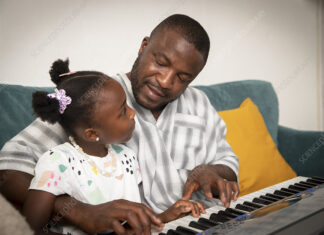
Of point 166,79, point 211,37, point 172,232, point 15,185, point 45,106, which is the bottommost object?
point 15,185

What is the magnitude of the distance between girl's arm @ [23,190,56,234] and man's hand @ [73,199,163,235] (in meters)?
0.10

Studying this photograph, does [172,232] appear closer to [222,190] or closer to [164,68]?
[222,190]

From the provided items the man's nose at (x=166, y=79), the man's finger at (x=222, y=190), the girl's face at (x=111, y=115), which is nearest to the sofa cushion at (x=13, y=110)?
the girl's face at (x=111, y=115)

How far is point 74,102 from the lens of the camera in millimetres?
1113

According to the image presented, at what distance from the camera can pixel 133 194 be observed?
4.01 ft

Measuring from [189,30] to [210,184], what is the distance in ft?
2.02

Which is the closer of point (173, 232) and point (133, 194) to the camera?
point (173, 232)

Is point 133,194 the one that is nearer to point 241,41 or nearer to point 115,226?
point 115,226

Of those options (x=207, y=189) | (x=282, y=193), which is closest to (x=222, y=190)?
(x=207, y=189)

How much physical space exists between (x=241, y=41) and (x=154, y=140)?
1937mm

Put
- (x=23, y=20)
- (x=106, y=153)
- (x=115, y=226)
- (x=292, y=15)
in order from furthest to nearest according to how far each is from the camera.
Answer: (x=292, y=15) < (x=23, y=20) < (x=106, y=153) < (x=115, y=226)

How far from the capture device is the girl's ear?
1.14 m

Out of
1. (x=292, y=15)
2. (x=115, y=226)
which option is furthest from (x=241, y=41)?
(x=115, y=226)

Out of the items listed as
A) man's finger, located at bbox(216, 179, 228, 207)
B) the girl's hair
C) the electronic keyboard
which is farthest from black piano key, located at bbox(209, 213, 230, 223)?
the girl's hair
